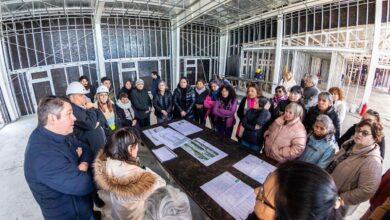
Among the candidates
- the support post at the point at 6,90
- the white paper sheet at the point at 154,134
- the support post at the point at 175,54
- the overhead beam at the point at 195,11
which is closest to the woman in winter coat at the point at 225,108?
the white paper sheet at the point at 154,134

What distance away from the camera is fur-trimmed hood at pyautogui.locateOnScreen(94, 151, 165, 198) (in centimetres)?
124

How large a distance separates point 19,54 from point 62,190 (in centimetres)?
696

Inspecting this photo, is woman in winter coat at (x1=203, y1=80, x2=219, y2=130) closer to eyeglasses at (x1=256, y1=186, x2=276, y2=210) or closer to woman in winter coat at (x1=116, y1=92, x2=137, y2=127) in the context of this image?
woman in winter coat at (x1=116, y1=92, x2=137, y2=127)

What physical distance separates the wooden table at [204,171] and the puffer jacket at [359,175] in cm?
60

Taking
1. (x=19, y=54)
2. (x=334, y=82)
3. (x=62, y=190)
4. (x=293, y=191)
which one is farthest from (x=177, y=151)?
(x=334, y=82)

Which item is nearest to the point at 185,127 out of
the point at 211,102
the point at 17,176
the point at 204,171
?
the point at 211,102

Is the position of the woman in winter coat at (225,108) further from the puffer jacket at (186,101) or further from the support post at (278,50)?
the support post at (278,50)

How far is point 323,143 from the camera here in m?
1.96

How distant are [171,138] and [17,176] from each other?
273 cm

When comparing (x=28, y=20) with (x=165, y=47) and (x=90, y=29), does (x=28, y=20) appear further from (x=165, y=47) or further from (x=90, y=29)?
(x=165, y=47)

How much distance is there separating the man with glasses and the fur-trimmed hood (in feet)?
0.56

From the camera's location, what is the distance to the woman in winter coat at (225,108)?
3.35m

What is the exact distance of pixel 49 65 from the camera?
21.1 feet

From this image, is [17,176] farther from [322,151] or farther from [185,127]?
[322,151]
